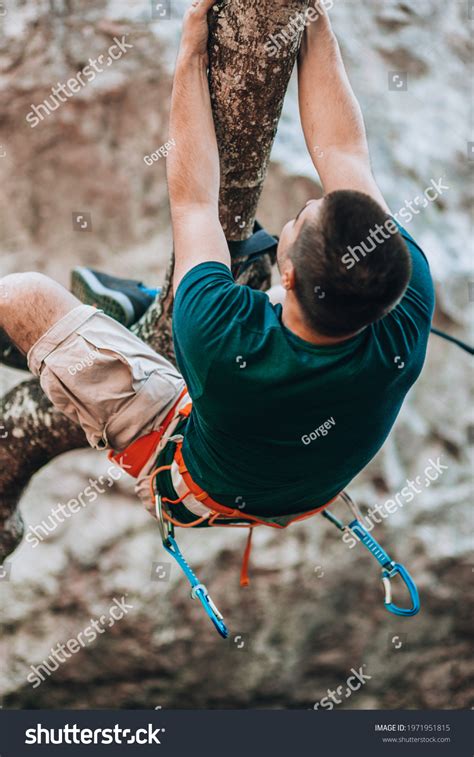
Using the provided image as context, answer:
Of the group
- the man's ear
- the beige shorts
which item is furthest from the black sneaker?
the man's ear

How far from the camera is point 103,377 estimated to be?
60.8 inches

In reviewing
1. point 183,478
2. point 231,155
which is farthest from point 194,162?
point 183,478

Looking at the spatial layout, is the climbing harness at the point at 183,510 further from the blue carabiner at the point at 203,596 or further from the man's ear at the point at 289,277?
the man's ear at the point at 289,277

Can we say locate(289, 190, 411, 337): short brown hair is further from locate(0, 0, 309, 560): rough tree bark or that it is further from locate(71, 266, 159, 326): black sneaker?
locate(71, 266, 159, 326): black sneaker

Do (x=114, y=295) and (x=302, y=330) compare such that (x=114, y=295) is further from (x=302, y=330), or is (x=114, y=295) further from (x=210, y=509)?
(x=302, y=330)

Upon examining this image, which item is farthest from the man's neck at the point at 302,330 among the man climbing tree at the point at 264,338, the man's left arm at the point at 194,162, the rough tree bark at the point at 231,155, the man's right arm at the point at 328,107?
the rough tree bark at the point at 231,155

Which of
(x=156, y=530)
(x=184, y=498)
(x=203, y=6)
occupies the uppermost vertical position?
(x=203, y=6)

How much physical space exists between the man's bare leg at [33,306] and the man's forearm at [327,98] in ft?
1.72

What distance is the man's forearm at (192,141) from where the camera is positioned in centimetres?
129

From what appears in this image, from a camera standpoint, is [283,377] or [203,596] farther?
[203,596]

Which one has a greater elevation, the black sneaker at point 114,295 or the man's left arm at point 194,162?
the man's left arm at point 194,162

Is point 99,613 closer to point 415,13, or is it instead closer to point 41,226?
point 41,226

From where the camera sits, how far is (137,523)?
4.11m

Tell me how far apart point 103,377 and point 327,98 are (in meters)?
0.62
